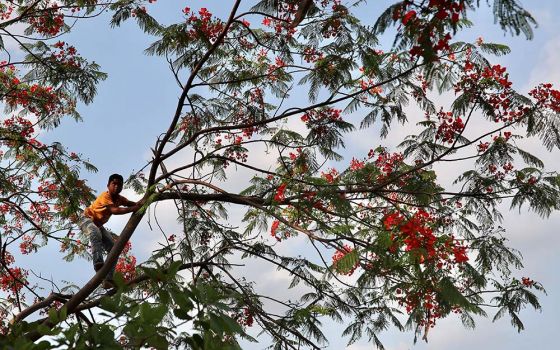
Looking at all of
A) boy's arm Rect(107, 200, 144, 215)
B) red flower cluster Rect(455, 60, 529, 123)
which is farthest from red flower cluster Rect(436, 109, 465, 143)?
boy's arm Rect(107, 200, 144, 215)

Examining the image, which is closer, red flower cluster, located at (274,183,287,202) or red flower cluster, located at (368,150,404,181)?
red flower cluster, located at (274,183,287,202)

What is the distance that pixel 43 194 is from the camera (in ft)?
26.6

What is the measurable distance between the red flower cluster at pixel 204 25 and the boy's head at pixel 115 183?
1.47 meters

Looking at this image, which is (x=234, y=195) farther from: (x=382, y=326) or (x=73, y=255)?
(x=73, y=255)

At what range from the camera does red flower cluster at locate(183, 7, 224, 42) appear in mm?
6035

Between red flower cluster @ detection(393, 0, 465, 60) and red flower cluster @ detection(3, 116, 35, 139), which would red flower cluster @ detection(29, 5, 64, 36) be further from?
red flower cluster @ detection(393, 0, 465, 60)

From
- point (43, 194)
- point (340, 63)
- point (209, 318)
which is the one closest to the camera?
point (209, 318)

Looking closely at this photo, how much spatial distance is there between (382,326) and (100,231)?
288 centimetres

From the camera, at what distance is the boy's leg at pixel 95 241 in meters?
6.20

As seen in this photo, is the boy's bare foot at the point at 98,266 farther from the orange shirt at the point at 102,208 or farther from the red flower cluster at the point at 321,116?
the red flower cluster at the point at 321,116

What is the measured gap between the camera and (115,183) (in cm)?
612

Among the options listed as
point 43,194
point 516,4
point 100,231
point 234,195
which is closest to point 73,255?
point 43,194

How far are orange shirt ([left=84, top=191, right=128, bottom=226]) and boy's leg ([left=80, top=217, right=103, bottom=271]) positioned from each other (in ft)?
0.21

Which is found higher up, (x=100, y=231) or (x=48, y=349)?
(x=100, y=231)
